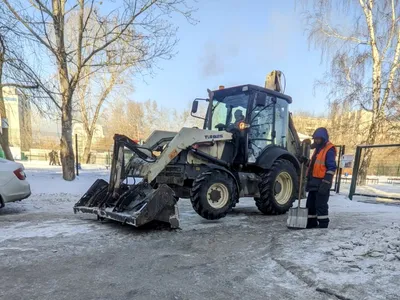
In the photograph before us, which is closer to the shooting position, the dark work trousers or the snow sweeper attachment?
the snow sweeper attachment

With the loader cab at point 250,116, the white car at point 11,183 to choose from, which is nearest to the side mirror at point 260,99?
the loader cab at point 250,116

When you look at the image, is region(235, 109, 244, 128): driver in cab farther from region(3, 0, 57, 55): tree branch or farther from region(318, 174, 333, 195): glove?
region(3, 0, 57, 55): tree branch

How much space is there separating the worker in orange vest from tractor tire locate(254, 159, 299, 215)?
104 centimetres

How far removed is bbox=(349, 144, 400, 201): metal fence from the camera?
11.0 metres

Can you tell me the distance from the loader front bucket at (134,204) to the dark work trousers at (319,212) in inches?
94.5

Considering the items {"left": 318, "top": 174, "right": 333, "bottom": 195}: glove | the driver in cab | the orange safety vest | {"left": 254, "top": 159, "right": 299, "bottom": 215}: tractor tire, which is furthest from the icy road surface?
the driver in cab

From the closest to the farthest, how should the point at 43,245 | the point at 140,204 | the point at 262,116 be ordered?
the point at 43,245 → the point at 140,204 → the point at 262,116

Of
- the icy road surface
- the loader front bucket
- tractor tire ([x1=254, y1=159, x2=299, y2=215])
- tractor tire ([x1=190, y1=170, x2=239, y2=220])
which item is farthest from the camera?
tractor tire ([x1=254, y1=159, x2=299, y2=215])

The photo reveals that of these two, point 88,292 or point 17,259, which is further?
point 17,259

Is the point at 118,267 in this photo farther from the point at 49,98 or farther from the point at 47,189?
the point at 49,98

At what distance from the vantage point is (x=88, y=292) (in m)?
2.81

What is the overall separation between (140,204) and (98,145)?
159 feet

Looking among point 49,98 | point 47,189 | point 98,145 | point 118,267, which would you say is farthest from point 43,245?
point 98,145

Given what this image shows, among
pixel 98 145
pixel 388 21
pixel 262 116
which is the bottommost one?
pixel 98 145
